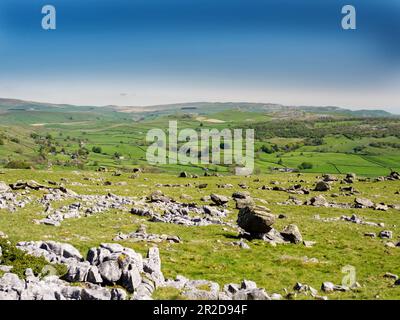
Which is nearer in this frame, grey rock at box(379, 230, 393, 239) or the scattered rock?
the scattered rock

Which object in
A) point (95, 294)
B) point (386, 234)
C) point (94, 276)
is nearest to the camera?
point (95, 294)

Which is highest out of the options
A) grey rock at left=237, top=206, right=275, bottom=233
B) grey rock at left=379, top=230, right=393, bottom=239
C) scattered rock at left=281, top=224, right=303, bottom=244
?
grey rock at left=237, top=206, right=275, bottom=233

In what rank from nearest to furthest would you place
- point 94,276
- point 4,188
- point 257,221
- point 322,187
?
point 94,276
point 257,221
point 4,188
point 322,187

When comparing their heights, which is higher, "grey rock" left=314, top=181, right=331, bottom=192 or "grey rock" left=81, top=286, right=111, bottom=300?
"grey rock" left=81, top=286, right=111, bottom=300

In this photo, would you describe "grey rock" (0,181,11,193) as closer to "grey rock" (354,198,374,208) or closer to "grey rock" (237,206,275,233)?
"grey rock" (237,206,275,233)

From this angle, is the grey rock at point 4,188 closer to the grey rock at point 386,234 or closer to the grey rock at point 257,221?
the grey rock at point 257,221

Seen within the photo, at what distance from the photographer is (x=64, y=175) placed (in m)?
73.8

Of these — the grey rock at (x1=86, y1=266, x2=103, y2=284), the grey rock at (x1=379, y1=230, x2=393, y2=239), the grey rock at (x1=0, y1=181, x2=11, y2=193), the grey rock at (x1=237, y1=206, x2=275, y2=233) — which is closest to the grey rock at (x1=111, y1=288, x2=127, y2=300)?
the grey rock at (x1=86, y1=266, x2=103, y2=284)

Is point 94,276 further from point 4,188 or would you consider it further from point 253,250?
point 4,188

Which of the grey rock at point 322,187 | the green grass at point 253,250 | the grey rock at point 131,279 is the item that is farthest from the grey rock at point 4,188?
the grey rock at point 322,187

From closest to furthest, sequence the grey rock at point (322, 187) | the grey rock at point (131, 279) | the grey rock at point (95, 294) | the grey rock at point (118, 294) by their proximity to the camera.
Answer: the grey rock at point (95, 294)
the grey rock at point (118, 294)
the grey rock at point (131, 279)
the grey rock at point (322, 187)

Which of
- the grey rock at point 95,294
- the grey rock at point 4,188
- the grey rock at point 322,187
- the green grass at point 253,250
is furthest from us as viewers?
the grey rock at point 322,187

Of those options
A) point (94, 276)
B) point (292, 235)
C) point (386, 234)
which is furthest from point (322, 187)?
point (94, 276)
